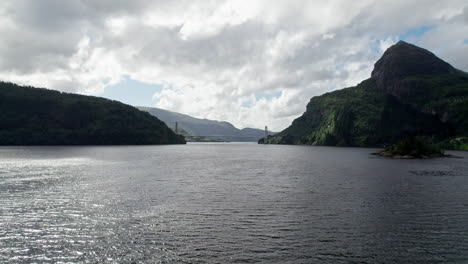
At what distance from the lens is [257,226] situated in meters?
33.3

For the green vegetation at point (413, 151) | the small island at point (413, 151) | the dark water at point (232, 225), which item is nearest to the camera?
the dark water at point (232, 225)

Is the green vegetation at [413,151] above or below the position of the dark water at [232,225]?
above

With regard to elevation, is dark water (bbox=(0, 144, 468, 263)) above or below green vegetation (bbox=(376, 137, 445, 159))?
below

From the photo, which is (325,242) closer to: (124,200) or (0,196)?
(124,200)

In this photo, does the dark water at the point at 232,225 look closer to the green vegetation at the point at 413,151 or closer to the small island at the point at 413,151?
the small island at the point at 413,151

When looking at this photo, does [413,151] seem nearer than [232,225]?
No

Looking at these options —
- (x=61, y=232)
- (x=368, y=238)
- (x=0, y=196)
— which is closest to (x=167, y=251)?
(x=61, y=232)

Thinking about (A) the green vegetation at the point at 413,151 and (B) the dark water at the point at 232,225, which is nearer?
(B) the dark water at the point at 232,225

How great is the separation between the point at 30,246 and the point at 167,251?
12.9 m

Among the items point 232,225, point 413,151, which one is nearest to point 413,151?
point 413,151

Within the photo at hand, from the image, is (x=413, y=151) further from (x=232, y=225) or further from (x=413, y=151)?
(x=232, y=225)

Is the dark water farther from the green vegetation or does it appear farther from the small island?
the green vegetation

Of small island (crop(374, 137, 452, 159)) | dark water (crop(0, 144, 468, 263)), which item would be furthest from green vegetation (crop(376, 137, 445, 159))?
dark water (crop(0, 144, 468, 263))

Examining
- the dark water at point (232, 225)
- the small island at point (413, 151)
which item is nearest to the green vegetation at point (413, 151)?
the small island at point (413, 151)
